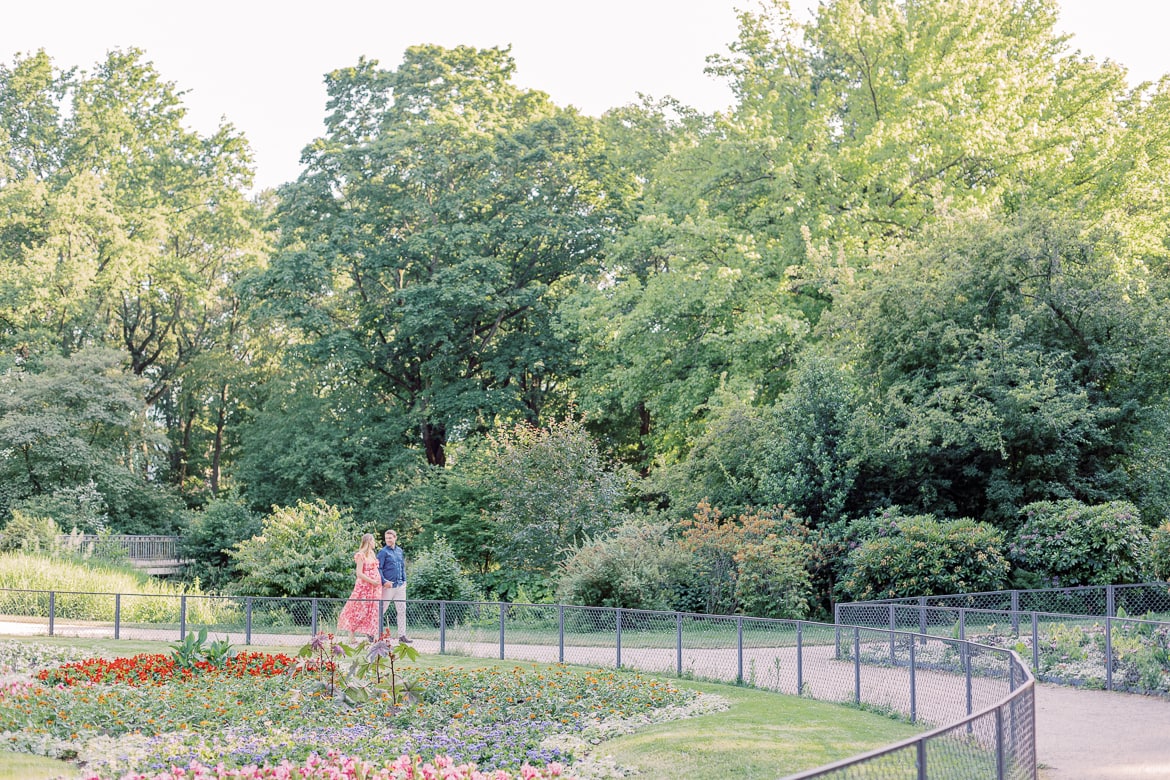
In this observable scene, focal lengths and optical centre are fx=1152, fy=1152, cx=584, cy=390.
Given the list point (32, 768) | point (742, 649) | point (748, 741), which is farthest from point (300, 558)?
point (748, 741)

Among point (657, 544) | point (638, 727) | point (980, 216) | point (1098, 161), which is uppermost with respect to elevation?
point (1098, 161)

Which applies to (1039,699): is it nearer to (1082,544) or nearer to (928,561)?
(928,561)

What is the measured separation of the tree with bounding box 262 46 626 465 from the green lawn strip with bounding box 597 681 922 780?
28.3 meters

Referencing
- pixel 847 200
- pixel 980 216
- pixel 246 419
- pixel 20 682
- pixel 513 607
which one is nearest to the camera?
pixel 20 682

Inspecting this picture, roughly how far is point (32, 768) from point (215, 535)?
29.0 m

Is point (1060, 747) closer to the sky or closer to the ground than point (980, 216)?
closer to the ground

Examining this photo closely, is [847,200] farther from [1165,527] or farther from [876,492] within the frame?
[1165,527]

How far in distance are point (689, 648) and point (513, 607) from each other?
428 cm

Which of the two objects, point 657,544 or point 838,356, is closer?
point 657,544

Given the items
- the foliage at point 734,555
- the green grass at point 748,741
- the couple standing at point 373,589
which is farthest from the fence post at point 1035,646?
the couple standing at point 373,589

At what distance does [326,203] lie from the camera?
147ft

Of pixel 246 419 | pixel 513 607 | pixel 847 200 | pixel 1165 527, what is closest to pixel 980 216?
pixel 847 200

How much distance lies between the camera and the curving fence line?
788cm

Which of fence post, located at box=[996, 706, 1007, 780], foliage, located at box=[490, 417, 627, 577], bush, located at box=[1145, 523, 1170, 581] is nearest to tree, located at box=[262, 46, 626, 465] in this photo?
foliage, located at box=[490, 417, 627, 577]
